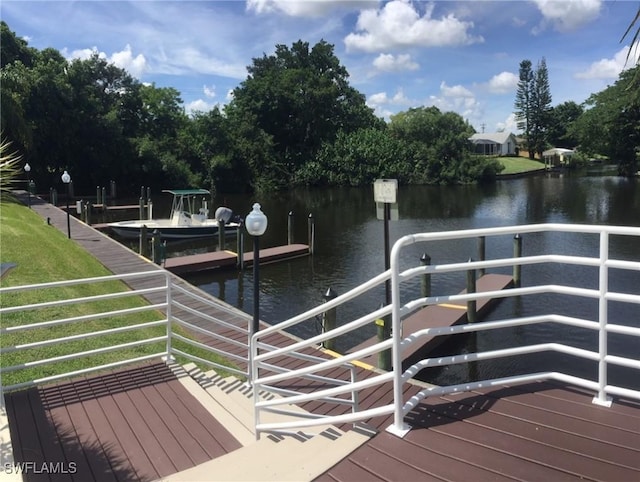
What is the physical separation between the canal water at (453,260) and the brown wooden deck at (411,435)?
18.8 feet

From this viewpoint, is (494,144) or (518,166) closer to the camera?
(518,166)

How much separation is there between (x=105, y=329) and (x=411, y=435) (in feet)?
22.1

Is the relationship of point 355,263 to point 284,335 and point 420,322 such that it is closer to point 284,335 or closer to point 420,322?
point 420,322

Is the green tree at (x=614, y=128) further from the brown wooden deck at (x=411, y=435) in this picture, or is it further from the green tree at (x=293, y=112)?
the brown wooden deck at (x=411, y=435)

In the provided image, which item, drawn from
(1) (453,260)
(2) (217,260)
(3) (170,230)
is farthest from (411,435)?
(3) (170,230)

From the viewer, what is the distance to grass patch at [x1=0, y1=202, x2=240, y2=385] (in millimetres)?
6781

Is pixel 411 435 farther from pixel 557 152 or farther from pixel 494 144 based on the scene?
pixel 494 144

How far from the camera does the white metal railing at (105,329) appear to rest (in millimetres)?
5031

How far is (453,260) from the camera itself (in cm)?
1858

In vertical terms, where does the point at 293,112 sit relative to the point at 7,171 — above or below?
above

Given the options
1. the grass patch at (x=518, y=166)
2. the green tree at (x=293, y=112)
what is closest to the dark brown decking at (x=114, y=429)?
the green tree at (x=293, y=112)

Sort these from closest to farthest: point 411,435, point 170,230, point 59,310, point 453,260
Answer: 1. point 411,435
2. point 59,310
3. point 453,260
4. point 170,230

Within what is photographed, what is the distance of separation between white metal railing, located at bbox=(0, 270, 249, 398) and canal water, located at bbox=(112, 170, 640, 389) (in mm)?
3411

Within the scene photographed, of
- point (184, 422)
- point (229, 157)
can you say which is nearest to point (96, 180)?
point (229, 157)
